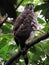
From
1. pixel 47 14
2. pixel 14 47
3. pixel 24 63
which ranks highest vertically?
pixel 47 14

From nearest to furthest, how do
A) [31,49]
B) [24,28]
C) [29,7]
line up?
[31,49], [24,28], [29,7]

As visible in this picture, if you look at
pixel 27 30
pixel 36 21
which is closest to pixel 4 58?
pixel 27 30

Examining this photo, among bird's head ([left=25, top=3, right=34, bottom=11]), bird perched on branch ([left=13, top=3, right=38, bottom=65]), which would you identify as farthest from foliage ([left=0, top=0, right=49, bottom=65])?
bird's head ([left=25, top=3, right=34, bottom=11])

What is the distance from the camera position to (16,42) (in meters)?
1.50

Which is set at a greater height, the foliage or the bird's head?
the bird's head

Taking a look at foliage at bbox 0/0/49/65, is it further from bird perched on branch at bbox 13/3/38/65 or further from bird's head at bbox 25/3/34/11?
bird's head at bbox 25/3/34/11

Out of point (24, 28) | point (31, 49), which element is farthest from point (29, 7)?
point (31, 49)

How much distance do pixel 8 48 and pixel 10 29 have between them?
17 cm

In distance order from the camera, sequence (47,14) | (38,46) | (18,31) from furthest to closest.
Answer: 1. (18,31)
2. (38,46)
3. (47,14)

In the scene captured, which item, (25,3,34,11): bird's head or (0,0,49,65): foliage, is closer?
(0,0,49,65): foliage

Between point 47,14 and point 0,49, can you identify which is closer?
point 47,14

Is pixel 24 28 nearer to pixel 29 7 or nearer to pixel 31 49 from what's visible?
pixel 31 49

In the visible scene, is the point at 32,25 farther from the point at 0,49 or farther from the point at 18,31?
the point at 0,49

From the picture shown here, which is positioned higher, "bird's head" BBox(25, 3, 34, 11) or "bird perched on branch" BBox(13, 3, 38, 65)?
"bird's head" BBox(25, 3, 34, 11)
